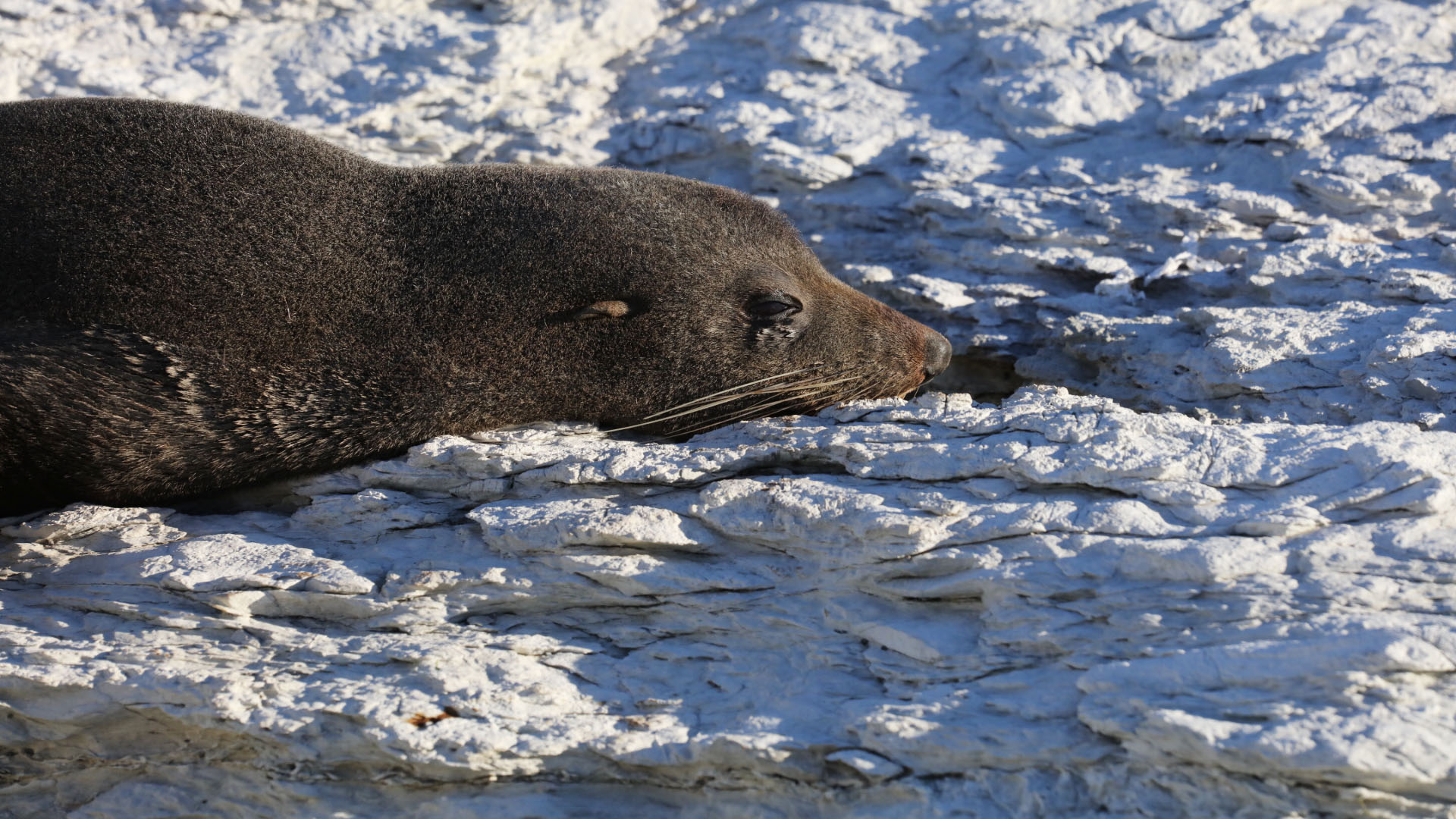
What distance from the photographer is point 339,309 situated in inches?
215

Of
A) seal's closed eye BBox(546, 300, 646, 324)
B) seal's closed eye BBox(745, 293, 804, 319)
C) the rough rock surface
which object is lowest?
the rough rock surface

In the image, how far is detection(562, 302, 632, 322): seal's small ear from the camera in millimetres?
5742

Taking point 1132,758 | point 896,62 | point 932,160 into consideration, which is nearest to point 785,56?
point 896,62

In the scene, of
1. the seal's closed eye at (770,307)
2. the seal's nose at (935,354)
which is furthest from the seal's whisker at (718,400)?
the seal's nose at (935,354)

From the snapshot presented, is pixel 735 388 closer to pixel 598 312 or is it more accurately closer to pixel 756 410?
pixel 756 410

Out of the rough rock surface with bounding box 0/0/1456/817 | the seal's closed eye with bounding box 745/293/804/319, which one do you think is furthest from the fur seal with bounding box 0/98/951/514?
the rough rock surface with bounding box 0/0/1456/817

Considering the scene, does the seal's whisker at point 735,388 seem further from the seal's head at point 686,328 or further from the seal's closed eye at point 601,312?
the seal's closed eye at point 601,312

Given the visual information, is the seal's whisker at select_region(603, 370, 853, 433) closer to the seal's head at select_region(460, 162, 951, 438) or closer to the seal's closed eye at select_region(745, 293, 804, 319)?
the seal's head at select_region(460, 162, 951, 438)

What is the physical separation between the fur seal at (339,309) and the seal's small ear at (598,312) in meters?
0.03

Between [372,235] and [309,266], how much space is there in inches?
14.7

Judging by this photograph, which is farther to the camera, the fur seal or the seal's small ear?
the seal's small ear

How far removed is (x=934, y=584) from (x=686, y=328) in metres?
2.13

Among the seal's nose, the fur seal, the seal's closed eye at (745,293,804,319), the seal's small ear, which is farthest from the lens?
the seal's nose

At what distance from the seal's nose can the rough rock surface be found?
868 mm
